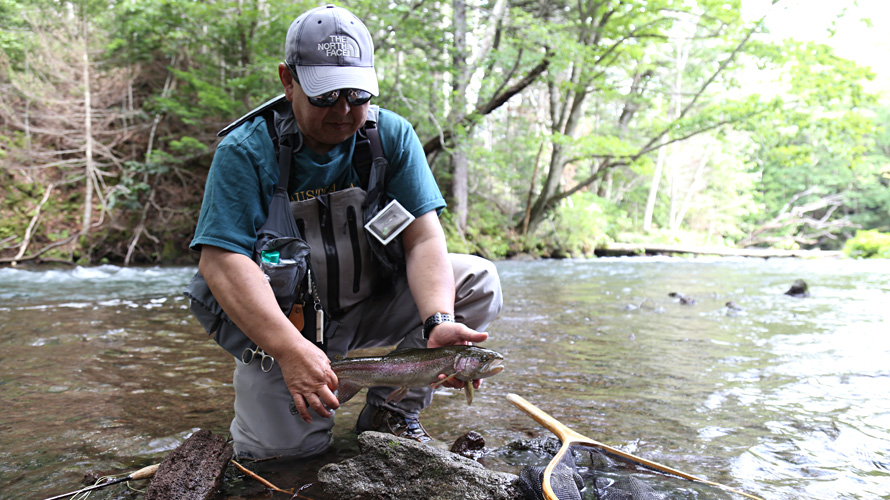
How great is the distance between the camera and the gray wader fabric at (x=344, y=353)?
242 cm

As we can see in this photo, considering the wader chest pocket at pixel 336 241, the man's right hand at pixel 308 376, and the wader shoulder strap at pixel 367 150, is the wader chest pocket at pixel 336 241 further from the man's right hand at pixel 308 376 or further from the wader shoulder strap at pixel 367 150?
the man's right hand at pixel 308 376

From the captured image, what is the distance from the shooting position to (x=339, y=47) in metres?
2.24

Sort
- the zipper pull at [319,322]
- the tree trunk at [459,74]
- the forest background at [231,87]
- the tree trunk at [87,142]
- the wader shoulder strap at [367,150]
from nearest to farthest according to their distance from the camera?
the zipper pull at [319,322], the wader shoulder strap at [367,150], the forest background at [231,87], the tree trunk at [87,142], the tree trunk at [459,74]

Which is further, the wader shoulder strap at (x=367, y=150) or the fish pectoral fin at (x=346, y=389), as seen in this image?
the wader shoulder strap at (x=367, y=150)

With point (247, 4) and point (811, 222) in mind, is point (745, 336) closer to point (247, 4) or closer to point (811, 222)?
point (247, 4)

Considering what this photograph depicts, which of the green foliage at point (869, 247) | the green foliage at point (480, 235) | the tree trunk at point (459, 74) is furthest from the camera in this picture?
the green foliage at point (869, 247)

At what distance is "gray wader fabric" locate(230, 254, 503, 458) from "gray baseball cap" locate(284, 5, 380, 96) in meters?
1.05

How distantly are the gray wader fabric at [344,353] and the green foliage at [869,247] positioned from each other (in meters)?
23.6

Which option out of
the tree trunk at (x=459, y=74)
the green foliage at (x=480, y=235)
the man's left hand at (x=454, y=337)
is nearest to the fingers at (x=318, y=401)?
the man's left hand at (x=454, y=337)

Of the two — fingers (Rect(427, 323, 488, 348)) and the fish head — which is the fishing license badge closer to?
fingers (Rect(427, 323, 488, 348))

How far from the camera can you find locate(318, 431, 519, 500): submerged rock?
6.07ft

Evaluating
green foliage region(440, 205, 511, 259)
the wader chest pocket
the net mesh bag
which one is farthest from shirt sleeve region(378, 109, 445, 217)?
green foliage region(440, 205, 511, 259)

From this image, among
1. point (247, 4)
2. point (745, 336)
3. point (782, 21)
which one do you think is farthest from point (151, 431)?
point (782, 21)

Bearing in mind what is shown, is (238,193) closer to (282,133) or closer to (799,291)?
(282,133)
